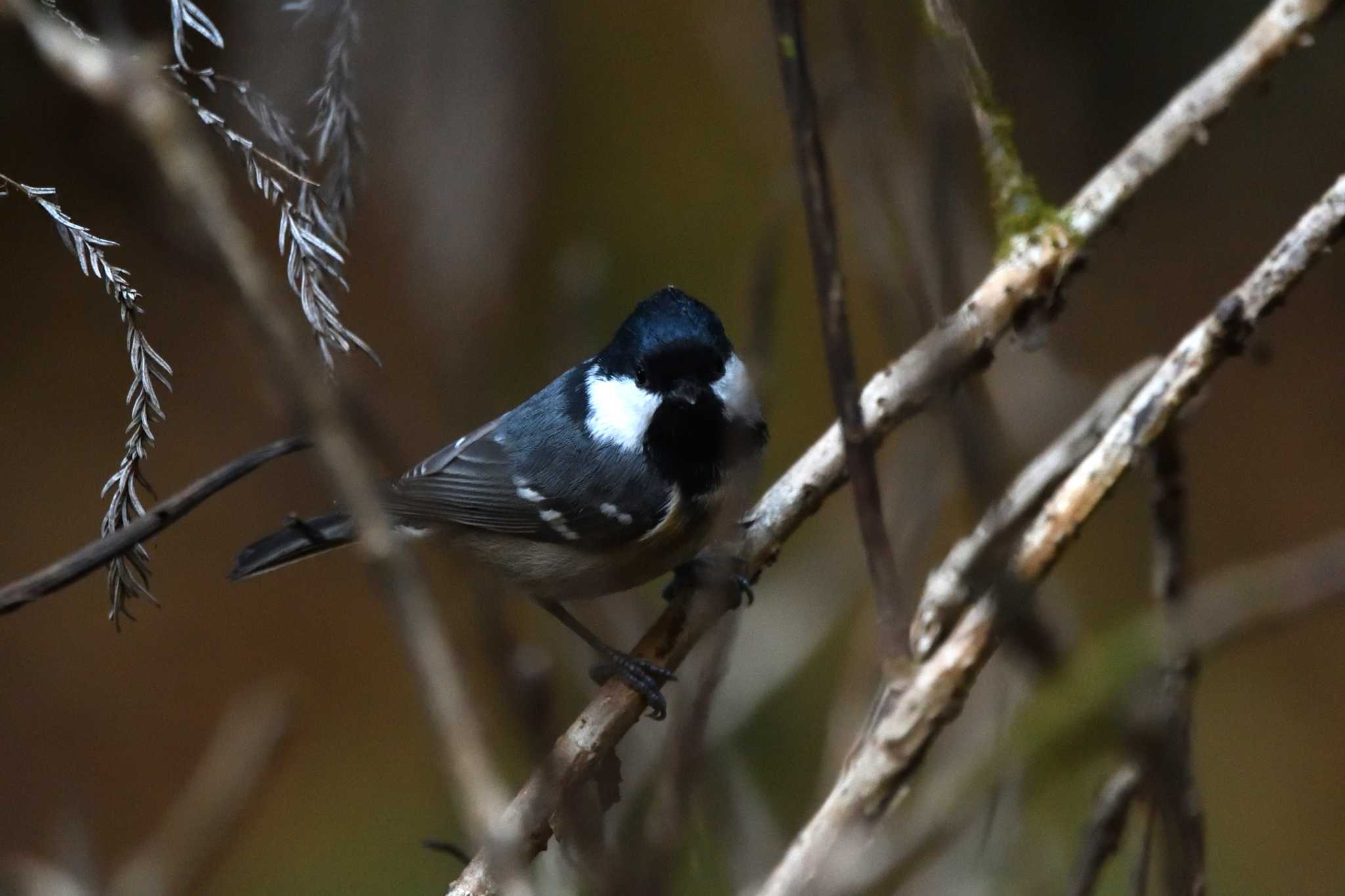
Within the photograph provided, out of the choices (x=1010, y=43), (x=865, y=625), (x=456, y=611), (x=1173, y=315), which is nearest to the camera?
(x=865, y=625)

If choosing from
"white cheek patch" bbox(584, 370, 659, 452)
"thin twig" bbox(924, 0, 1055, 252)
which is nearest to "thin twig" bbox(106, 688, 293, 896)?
"white cheek patch" bbox(584, 370, 659, 452)

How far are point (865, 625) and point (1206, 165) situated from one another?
11.5ft

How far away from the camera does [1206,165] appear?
191 inches

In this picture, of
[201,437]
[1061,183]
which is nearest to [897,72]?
[1061,183]

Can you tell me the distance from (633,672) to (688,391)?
505mm

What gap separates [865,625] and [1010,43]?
1.72 meters

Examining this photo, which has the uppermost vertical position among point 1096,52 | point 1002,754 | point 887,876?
point 1096,52

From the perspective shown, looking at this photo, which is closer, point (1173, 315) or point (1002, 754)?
point (1002, 754)

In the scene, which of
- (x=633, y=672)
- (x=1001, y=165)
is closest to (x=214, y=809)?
(x=633, y=672)

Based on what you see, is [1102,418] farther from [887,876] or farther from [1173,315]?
[1173,315]

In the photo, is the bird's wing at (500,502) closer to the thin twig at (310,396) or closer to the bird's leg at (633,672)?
the bird's leg at (633,672)

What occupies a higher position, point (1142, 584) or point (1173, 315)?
point (1173, 315)

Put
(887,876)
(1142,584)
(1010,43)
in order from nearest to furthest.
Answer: (887,876) < (1010,43) < (1142,584)

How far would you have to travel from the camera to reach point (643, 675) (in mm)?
1759
